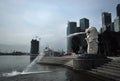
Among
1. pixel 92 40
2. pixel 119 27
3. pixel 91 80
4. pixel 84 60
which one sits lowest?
pixel 91 80

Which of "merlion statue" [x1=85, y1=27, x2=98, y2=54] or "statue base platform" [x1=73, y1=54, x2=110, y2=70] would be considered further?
"merlion statue" [x1=85, y1=27, x2=98, y2=54]

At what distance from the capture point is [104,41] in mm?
67438

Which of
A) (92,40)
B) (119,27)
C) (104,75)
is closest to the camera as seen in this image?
(104,75)

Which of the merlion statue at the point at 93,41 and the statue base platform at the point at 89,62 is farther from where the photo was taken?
the merlion statue at the point at 93,41

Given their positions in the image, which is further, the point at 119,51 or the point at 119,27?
the point at 119,27

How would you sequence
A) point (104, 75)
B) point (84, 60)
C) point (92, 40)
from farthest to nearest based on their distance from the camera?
point (92, 40) < point (84, 60) < point (104, 75)

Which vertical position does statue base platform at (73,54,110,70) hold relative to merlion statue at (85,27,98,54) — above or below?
below

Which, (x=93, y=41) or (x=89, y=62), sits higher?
(x=93, y=41)

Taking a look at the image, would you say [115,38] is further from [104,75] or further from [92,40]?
[104,75]

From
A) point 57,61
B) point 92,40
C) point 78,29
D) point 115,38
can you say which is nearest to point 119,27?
point 78,29

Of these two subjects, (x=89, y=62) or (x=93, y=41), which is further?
(x=93, y=41)

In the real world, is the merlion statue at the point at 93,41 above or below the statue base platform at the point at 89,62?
above

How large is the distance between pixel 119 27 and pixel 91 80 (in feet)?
294

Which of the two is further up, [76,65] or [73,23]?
[73,23]
